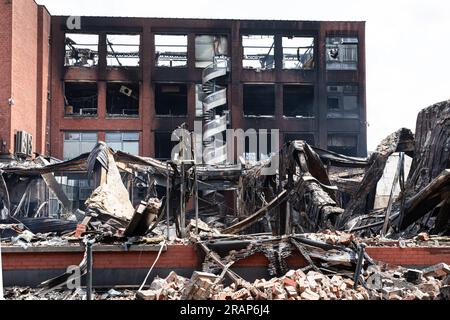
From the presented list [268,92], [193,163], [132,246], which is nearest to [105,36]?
[268,92]

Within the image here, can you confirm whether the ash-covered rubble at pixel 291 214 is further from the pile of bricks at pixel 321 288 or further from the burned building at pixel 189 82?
the burned building at pixel 189 82

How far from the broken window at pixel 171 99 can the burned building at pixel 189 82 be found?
7 cm

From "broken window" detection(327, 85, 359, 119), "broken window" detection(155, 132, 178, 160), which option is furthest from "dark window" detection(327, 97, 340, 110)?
"broken window" detection(155, 132, 178, 160)

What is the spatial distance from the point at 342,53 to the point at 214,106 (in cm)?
1073

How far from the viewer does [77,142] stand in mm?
35844

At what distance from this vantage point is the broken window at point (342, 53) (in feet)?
125

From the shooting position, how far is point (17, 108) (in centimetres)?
3003

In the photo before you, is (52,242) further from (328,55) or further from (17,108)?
(328,55)

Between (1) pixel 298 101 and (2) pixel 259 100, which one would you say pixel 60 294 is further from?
(1) pixel 298 101

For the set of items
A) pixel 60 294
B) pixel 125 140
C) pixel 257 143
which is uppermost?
pixel 125 140

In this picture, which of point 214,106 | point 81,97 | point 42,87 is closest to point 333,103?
point 214,106

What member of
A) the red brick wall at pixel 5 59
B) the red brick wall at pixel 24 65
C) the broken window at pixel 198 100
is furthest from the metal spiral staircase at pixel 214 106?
the red brick wall at pixel 5 59

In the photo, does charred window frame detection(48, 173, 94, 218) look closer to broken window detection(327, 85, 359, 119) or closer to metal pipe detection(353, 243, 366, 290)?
broken window detection(327, 85, 359, 119)

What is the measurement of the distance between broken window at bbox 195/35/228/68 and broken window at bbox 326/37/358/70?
308 inches
